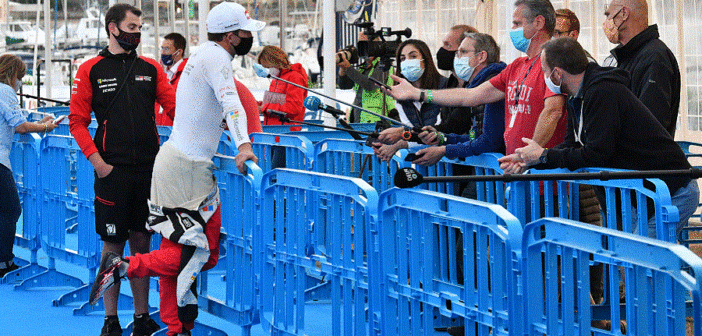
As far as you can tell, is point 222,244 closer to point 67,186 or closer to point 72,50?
point 67,186

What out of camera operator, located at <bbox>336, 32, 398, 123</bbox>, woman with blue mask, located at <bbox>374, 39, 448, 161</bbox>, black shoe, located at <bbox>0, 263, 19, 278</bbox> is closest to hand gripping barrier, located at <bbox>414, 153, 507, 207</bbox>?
woman with blue mask, located at <bbox>374, 39, 448, 161</bbox>

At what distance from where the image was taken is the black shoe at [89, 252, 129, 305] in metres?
5.12

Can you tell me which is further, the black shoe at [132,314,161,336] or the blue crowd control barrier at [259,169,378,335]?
the black shoe at [132,314,161,336]

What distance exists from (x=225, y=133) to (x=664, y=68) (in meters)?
3.24

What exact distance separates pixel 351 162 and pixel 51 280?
2963 mm

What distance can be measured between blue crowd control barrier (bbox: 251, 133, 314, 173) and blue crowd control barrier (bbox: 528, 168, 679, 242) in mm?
1965

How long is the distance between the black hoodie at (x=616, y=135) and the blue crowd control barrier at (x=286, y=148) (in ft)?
7.19

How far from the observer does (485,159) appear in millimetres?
5074

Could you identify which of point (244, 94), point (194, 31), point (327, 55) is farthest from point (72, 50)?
point (244, 94)

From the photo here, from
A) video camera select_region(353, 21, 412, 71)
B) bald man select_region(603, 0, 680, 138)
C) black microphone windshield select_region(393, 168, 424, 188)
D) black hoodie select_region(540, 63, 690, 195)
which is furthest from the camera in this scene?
video camera select_region(353, 21, 412, 71)

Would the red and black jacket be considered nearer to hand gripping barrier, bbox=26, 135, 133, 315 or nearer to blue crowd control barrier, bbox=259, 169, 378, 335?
blue crowd control barrier, bbox=259, 169, 378, 335

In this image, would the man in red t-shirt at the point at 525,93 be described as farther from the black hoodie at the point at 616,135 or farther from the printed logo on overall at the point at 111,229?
the printed logo on overall at the point at 111,229

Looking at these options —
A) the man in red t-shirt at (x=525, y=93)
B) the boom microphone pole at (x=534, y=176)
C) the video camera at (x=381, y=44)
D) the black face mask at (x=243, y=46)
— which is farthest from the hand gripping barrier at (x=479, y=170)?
the video camera at (x=381, y=44)

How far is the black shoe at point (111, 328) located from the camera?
18.7ft
